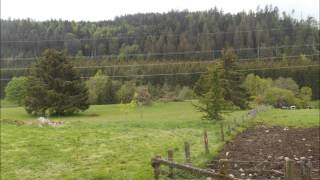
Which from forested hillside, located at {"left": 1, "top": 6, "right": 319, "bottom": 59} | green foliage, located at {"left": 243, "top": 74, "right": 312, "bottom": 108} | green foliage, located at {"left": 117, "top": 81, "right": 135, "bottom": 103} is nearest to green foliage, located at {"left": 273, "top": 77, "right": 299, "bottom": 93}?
green foliage, located at {"left": 243, "top": 74, "right": 312, "bottom": 108}

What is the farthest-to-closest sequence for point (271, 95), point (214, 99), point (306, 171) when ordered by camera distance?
point (271, 95)
point (214, 99)
point (306, 171)

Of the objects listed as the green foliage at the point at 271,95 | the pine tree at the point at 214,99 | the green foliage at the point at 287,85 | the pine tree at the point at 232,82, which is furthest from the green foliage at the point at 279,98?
the pine tree at the point at 214,99

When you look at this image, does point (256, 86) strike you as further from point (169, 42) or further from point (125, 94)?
point (169, 42)

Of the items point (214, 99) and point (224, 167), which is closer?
point (224, 167)

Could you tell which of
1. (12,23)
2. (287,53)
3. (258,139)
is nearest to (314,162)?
(258,139)

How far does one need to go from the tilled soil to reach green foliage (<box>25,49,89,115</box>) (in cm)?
3639

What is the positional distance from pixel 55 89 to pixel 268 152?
157ft

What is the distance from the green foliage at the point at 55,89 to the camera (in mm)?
66500

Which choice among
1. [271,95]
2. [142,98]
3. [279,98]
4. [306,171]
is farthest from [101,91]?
[306,171]

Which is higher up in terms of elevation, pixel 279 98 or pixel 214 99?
pixel 214 99

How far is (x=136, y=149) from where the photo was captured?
2688cm

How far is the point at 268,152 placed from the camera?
2438 cm

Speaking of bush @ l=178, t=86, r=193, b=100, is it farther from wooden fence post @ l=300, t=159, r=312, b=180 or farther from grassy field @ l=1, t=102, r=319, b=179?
wooden fence post @ l=300, t=159, r=312, b=180

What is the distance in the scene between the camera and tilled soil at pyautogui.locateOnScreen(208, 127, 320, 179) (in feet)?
62.1
